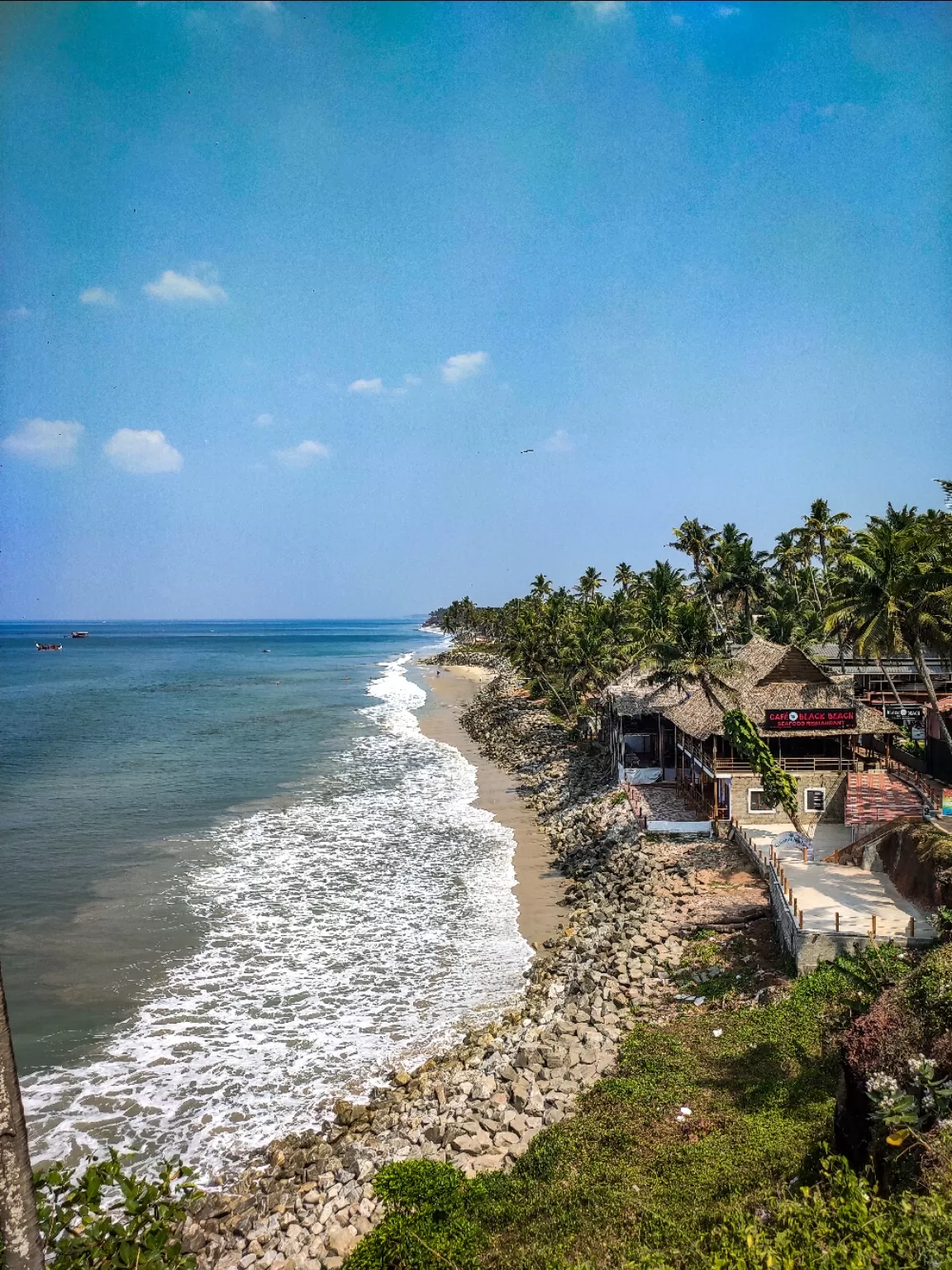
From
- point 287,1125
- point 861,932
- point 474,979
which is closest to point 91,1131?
point 287,1125

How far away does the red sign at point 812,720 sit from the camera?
1014 inches

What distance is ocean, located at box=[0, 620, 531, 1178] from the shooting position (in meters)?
15.5

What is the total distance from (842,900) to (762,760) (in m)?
4.51

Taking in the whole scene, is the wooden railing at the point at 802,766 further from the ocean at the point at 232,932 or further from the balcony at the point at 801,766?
the ocean at the point at 232,932

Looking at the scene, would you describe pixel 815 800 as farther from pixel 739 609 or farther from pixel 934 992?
pixel 739 609

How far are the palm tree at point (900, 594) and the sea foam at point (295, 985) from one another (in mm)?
16618

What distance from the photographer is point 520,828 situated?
32969 millimetres

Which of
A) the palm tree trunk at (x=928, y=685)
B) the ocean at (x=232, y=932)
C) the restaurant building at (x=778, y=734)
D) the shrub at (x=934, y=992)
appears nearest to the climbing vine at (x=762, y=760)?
the restaurant building at (x=778, y=734)

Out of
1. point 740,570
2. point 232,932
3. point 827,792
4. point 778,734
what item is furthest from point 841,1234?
point 740,570

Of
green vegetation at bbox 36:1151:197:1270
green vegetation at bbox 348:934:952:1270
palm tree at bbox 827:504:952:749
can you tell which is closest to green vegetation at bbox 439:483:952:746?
palm tree at bbox 827:504:952:749

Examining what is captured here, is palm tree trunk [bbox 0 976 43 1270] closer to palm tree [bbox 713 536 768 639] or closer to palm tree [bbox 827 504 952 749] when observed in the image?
palm tree [bbox 827 504 952 749]

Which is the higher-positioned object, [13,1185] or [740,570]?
[740,570]

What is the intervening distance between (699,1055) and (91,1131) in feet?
38.9

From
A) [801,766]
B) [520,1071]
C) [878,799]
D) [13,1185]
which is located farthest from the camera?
[801,766]
